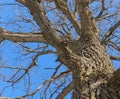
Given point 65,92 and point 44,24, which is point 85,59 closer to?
point 44,24

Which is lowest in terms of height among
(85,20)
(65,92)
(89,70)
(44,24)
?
(65,92)

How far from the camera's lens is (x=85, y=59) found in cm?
302

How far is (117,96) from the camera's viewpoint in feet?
8.07

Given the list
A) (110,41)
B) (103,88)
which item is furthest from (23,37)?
(110,41)

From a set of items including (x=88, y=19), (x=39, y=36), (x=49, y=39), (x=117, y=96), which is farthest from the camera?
Answer: (x=39, y=36)

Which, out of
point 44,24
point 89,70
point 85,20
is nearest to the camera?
point 89,70

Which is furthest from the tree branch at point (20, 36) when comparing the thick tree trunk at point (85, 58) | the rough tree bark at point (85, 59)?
the thick tree trunk at point (85, 58)

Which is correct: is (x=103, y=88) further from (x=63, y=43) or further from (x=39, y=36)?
(x=39, y=36)

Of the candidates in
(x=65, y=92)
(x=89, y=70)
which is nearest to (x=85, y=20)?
(x=89, y=70)

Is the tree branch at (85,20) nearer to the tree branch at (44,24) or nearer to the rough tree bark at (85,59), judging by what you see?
the rough tree bark at (85,59)

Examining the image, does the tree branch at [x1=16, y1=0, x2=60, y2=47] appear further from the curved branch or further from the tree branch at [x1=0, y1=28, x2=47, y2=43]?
the curved branch

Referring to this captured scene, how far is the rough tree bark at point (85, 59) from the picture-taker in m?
2.56

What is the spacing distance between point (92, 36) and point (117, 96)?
1.22 metres

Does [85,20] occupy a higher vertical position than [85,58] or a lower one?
higher
